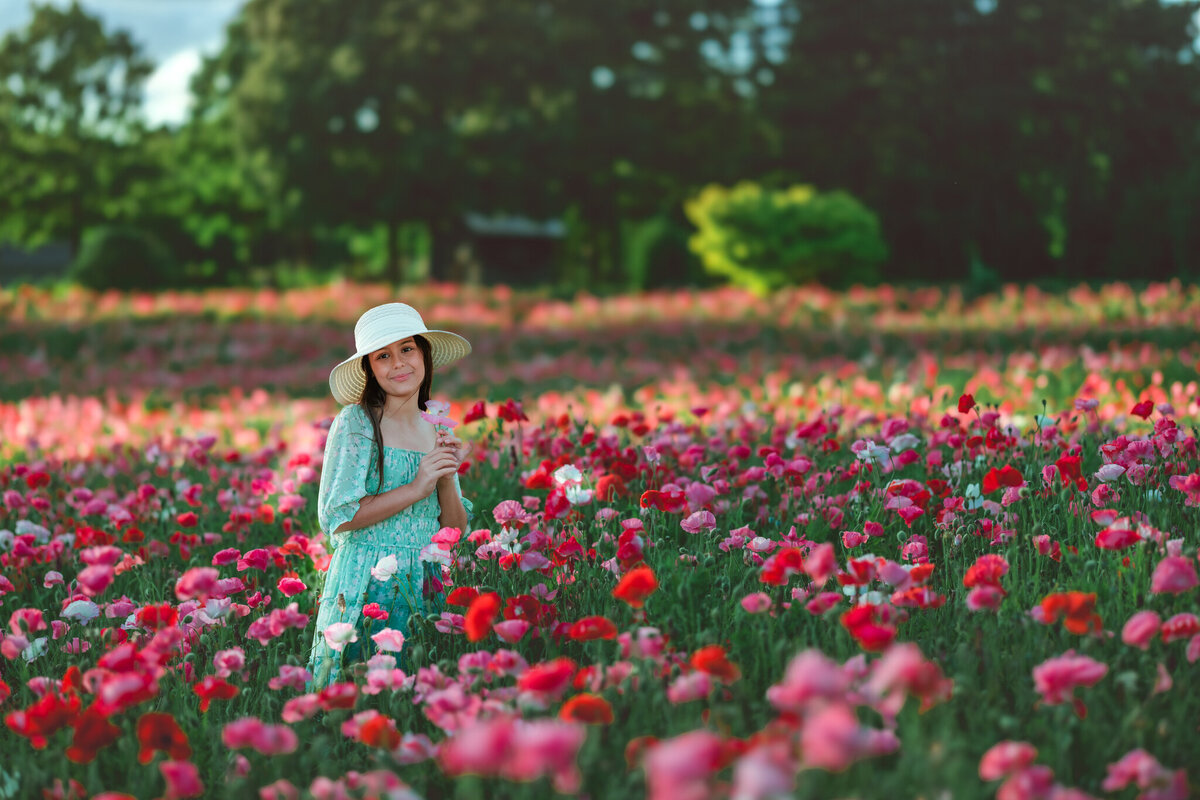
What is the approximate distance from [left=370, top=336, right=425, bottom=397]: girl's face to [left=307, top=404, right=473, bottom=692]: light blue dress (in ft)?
0.40

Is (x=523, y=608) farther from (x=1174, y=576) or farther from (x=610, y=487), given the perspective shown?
(x=1174, y=576)

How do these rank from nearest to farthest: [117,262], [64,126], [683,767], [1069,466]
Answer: [683,767] < [1069,466] < [117,262] < [64,126]

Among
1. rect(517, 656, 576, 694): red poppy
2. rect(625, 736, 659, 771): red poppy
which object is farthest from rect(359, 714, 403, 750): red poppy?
rect(625, 736, 659, 771): red poppy

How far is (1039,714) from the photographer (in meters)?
1.96

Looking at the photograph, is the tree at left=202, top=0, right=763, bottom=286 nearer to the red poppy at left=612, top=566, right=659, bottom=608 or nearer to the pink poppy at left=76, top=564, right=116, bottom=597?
the pink poppy at left=76, top=564, right=116, bottom=597

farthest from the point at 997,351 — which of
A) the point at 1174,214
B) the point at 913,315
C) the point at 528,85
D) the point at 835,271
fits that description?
the point at 528,85

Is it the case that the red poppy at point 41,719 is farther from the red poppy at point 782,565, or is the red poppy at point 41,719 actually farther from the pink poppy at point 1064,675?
the pink poppy at point 1064,675

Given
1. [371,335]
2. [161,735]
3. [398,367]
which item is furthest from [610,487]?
[161,735]

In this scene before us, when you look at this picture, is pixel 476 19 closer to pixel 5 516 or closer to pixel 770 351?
pixel 770 351

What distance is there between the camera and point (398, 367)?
2809 mm

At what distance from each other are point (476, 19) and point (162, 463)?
21479mm

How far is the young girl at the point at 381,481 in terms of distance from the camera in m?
2.71

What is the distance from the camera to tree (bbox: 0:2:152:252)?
3328 centimetres

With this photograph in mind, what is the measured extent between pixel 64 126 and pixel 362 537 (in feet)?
124
